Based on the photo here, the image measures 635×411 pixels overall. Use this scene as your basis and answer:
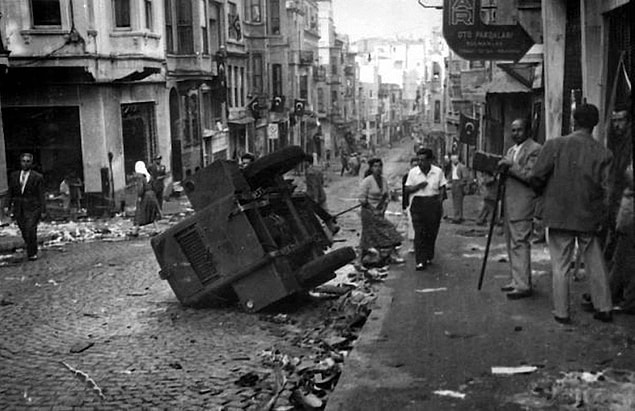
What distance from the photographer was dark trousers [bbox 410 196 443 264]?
10.0 meters

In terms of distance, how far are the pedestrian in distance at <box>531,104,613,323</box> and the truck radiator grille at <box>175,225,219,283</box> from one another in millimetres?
4198

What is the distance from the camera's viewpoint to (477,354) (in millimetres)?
5758

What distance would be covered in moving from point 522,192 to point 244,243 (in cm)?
323

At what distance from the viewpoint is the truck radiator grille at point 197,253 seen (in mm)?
9000

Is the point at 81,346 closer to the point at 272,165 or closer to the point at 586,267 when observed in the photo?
the point at 272,165

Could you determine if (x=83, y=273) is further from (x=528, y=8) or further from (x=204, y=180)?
(x=528, y=8)

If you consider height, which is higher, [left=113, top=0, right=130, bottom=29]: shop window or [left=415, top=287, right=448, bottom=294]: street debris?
[left=113, top=0, right=130, bottom=29]: shop window

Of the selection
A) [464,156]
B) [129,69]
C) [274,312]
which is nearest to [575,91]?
[274,312]

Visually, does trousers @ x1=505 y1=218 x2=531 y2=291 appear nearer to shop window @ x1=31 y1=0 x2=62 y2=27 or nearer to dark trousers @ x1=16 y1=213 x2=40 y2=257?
dark trousers @ x1=16 y1=213 x2=40 y2=257

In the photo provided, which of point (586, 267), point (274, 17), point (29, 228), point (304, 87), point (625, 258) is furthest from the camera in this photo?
point (304, 87)

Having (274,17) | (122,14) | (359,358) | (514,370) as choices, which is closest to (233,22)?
(274,17)

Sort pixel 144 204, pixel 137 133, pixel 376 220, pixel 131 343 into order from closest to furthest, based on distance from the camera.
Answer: pixel 131 343 → pixel 376 220 → pixel 144 204 → pixel 137 133

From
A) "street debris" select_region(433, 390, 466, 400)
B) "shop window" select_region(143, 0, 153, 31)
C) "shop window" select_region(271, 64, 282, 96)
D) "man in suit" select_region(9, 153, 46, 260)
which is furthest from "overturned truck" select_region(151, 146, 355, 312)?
"shop window" select_region(271, 64, 282, 96)

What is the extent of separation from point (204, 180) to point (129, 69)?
15.0 m
